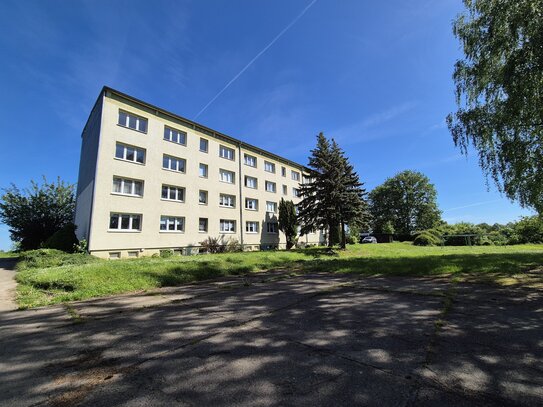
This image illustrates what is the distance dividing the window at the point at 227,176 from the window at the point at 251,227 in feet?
16.8

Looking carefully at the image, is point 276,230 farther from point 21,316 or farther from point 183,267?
point 21,316

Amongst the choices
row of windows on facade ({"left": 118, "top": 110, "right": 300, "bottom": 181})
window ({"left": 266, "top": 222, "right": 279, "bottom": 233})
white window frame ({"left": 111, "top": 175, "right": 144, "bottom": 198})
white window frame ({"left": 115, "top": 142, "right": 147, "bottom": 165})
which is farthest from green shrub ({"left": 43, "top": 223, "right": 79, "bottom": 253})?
window ({"left": 266, "top": 222, "right": 279, "bottom": 233})

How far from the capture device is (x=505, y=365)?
9.13 feet

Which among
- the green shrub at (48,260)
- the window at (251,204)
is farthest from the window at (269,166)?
the green shrub at (48,260)

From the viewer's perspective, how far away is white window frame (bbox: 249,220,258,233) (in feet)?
98.8

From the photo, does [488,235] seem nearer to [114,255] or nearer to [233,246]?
[233,246]

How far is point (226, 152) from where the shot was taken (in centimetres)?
2930

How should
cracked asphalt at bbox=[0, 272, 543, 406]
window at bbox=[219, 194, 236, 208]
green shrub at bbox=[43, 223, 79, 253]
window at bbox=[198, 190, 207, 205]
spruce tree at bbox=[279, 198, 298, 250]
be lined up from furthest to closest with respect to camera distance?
spruce tree at bbox=[279, 198, 298, 250] → window at bbox=[219, 194, 236, 208] → window at bbox=[198, 190, 207, 205] → green shrub at bbox=[43, 223, 79, 253] → cracked asphalt at bbox=[0, 272, 543, 406]

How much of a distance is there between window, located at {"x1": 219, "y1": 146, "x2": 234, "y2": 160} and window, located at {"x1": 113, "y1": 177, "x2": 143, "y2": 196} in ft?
31.6

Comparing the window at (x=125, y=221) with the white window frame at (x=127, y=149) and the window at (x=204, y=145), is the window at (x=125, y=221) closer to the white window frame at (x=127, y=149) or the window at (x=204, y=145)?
the white window frame at (x=127, y=149)

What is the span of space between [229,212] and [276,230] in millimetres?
7926

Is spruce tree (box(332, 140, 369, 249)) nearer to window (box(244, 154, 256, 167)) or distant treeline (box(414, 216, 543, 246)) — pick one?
window (box(244, 154, 256, 167))

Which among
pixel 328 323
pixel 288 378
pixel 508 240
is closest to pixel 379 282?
pixel 328 323

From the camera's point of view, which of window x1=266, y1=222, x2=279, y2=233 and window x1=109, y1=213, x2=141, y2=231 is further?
window x1=266, y1=222, x2=279, y2=233
